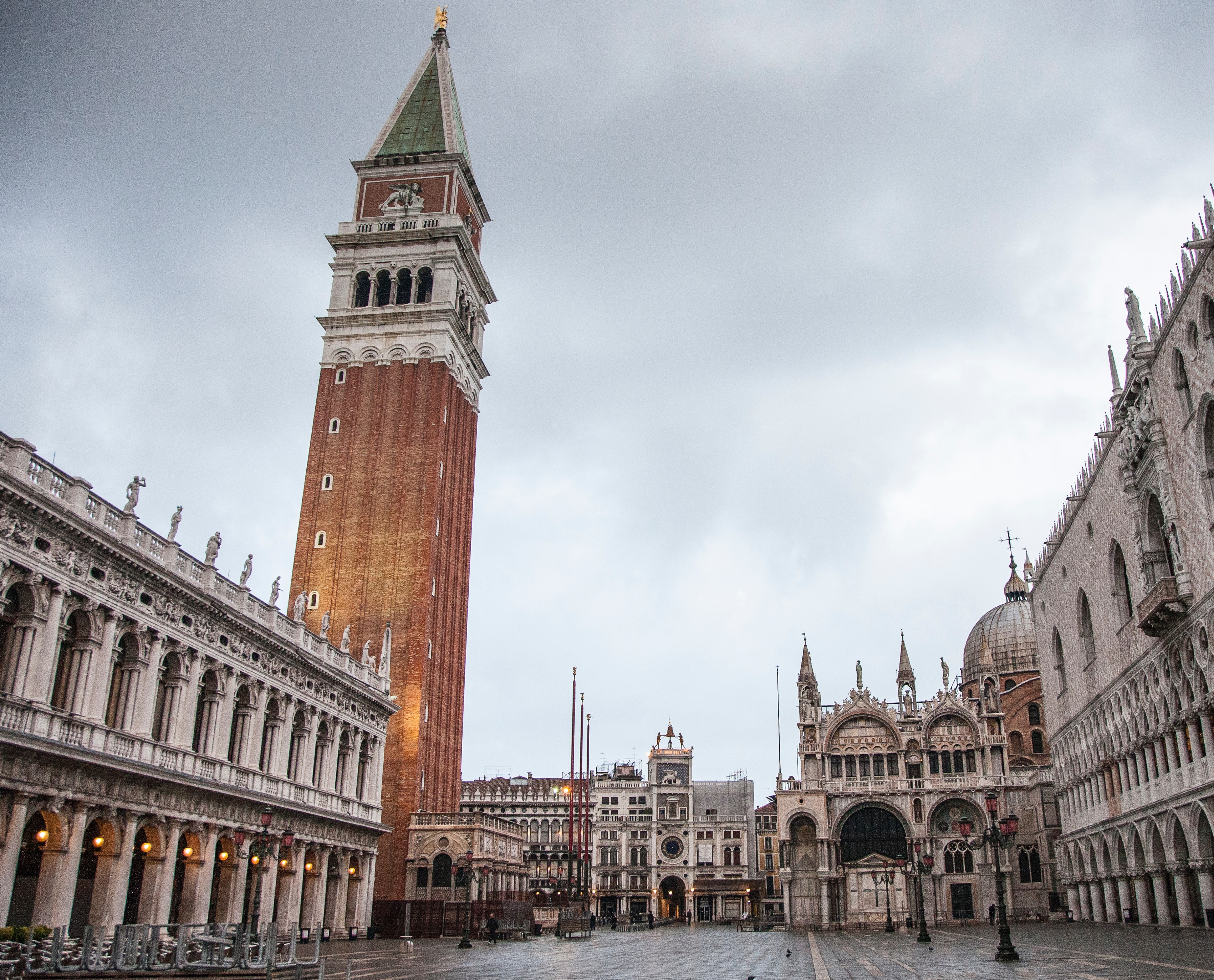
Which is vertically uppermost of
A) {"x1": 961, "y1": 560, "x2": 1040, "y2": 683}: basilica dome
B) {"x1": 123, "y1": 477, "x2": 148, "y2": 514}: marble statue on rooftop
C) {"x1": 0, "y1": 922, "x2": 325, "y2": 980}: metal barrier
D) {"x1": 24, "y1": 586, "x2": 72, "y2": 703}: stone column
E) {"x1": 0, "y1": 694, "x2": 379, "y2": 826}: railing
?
{"x1": 961, "y1": 560, "x2": 1040, "y2": 683}: basilica dome

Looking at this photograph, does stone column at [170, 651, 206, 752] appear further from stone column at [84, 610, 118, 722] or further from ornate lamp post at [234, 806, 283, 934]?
ornate lamp post at [234, 806, 283, 934]

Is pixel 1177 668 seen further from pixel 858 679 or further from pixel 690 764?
pixel 690 764

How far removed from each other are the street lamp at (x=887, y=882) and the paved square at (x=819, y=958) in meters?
15.0

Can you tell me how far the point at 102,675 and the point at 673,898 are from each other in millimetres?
81744

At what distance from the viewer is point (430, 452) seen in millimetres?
65688

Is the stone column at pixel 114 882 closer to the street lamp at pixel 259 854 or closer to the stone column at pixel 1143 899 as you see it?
the street lamp at pixel 259 854

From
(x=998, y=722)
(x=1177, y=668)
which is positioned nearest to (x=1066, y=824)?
(x=998, y=722)

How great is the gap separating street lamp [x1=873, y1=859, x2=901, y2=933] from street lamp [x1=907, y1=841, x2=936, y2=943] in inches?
55.8

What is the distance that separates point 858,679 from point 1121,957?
155ft

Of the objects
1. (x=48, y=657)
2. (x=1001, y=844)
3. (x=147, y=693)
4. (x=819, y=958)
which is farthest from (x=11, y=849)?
(x=1001, y=844)

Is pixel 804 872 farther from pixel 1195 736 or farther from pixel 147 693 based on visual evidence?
pixel 147 693

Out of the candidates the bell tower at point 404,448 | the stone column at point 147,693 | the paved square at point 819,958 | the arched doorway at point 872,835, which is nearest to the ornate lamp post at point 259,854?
the paved square at point 819,958

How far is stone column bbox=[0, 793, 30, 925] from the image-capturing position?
25188 mm

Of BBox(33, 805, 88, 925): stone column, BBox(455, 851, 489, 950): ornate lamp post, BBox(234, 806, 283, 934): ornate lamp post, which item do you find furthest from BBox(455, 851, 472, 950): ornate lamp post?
BBox(33, 805, 88, 925): stone column
